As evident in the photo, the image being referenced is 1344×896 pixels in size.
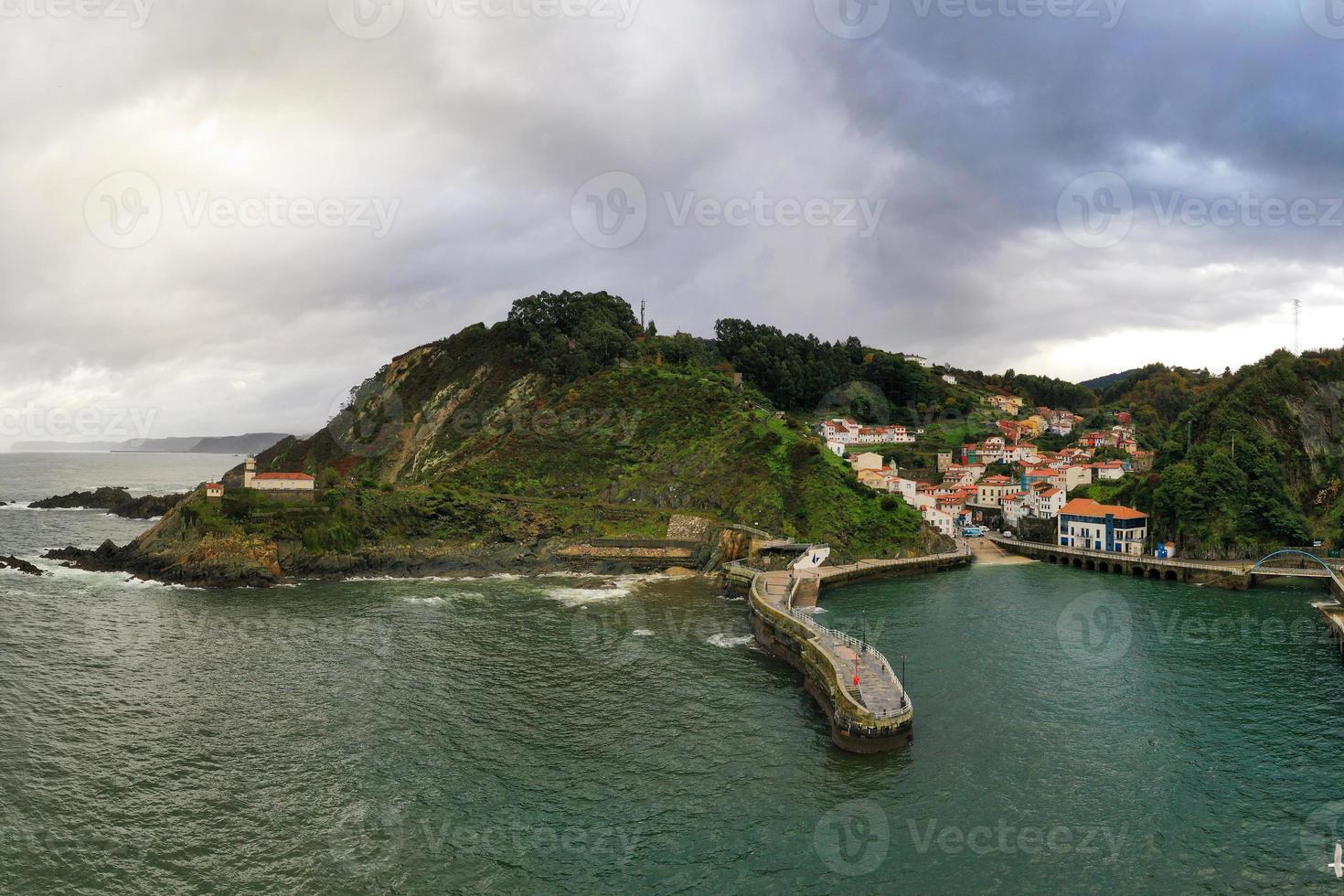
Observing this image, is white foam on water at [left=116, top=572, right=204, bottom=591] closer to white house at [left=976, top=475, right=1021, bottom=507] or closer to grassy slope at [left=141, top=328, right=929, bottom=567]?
grassy slope at [left=141, top=328, right=929, bottom=567]

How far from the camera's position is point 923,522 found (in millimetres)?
75500

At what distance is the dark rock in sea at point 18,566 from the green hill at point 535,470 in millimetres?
5477

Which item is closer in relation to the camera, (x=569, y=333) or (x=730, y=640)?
(x=730, y=640)

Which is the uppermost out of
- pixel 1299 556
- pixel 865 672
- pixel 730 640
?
pixel 1299 556

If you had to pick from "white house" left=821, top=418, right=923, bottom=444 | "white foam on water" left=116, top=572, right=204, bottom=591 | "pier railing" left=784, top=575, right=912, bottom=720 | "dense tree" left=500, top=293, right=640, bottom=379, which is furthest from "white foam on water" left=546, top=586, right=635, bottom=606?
"white house" left=821, top=418, right=923, bottom=444

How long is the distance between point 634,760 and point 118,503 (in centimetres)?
12357

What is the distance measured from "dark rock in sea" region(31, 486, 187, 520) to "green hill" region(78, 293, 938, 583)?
16.3m

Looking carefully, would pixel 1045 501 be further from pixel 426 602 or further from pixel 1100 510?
pixel 426 602

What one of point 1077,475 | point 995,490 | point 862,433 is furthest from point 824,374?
point 1077,475

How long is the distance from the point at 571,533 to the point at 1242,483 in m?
62.5

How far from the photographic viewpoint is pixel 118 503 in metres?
115

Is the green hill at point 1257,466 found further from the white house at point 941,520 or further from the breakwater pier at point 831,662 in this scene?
the breakwater pier at point 831,662

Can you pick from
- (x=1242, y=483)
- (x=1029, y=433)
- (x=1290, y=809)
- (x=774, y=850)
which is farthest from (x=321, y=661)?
(x=1029, y=433)

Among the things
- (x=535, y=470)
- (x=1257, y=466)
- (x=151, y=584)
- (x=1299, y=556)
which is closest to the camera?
(x=151, y=584)
